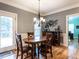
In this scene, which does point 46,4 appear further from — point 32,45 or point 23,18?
point 32,45

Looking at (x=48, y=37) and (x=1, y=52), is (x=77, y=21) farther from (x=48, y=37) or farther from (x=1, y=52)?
(x=1, y=52)

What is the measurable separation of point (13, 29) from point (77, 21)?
7.97 meters

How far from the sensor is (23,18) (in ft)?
16.4

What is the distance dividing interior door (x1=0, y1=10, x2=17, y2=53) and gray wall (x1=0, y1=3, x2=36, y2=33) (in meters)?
0.28

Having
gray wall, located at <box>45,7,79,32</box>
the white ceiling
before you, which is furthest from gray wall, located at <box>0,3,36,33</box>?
gray wall, located at <box>45,7,79,32</box>

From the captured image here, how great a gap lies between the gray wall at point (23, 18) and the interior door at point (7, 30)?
0.28 metres

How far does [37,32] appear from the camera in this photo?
6.18 meters

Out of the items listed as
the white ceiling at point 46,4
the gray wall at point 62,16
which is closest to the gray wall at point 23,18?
the white ceiling at point 46,4

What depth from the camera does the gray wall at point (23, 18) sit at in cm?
424

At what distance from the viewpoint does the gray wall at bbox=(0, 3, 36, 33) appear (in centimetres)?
424

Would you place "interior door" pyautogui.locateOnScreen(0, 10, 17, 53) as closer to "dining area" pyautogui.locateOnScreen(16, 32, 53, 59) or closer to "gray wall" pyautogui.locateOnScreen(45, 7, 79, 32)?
"dining area" pyautogui.locateOnScreen(16, 32, 53, 59)

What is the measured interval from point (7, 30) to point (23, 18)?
1.30 meters

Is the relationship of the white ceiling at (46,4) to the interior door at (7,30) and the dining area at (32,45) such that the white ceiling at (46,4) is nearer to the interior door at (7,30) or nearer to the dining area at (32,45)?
the interior door at (7,30)

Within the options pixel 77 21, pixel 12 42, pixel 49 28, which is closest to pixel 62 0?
A: pixel 49 28
